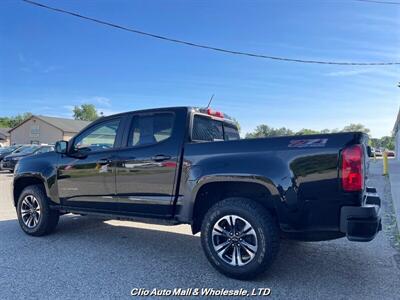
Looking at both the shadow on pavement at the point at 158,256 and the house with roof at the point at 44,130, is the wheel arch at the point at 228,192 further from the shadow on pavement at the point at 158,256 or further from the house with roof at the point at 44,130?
the house with roof at the point at 44,130

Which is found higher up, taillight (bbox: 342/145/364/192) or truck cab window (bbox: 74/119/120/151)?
truck cab window (bbox: 74/119/120/151)

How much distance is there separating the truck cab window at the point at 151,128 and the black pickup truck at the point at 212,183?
2 centimetres

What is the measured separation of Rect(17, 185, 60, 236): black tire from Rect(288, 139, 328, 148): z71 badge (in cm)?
401

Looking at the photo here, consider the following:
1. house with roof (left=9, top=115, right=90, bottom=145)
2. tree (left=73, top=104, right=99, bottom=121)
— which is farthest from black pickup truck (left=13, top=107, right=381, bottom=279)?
tree (left=73, top=104, right=99, bottom=121)

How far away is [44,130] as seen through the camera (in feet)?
165

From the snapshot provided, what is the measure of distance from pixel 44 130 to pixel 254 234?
2031 inches

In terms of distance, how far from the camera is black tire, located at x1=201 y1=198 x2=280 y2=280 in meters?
3.80

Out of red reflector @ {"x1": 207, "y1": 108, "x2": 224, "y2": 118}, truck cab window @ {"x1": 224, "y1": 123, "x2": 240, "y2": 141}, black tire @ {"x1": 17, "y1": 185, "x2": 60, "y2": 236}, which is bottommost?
black tire @ {"x1": 17, "y1": 185, "x2": 60, "y2": 236}

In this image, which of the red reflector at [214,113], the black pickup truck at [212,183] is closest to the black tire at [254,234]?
the black pickup truck at [212,183]

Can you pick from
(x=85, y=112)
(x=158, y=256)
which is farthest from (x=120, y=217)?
(x=85, y=112)

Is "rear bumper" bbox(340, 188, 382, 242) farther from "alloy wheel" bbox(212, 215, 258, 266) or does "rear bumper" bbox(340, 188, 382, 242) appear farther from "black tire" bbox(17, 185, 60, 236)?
"black tire" bbox(17, 185, 60, 236)

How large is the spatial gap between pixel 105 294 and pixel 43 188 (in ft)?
9.30

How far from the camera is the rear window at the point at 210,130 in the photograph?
4773 millimetres

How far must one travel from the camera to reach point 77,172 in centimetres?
535
